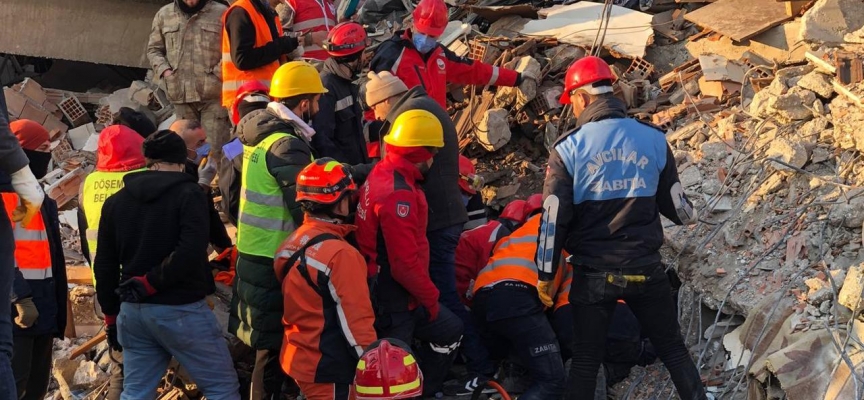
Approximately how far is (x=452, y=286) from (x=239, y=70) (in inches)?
92.0

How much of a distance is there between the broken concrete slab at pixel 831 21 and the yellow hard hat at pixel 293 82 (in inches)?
165

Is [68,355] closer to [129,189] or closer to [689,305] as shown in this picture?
[129,189]

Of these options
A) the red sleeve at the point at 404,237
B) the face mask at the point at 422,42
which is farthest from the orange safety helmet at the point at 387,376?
the face mask at the point at 422,42

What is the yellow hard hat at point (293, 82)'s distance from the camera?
6.13m

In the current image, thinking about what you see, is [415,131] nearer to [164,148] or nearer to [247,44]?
[164,148]

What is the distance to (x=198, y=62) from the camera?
8164 mm

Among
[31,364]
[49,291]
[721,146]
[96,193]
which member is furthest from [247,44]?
[721,146]

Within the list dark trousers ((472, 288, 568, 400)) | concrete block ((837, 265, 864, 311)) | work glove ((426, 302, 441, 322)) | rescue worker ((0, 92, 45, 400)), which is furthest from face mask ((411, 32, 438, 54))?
rescue worker ((0, 92, 45, 400))

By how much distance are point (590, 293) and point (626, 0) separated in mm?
5280

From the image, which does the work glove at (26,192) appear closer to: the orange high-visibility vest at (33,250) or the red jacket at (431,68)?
the orange high-visibility vest at (33,250)

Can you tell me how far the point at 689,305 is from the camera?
6746 millimetres

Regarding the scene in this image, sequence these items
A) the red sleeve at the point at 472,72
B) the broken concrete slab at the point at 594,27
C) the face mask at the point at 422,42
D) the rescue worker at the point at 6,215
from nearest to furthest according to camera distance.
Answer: the rescue worker at the point at 6,215
the face mask at the point at 422,42
the red sleeve at the point at 472,72
the broken concrete slab at the point at 594,27

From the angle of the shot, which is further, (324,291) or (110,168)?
(110,168)

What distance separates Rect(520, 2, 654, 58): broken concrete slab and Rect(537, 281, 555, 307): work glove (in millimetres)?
3639
